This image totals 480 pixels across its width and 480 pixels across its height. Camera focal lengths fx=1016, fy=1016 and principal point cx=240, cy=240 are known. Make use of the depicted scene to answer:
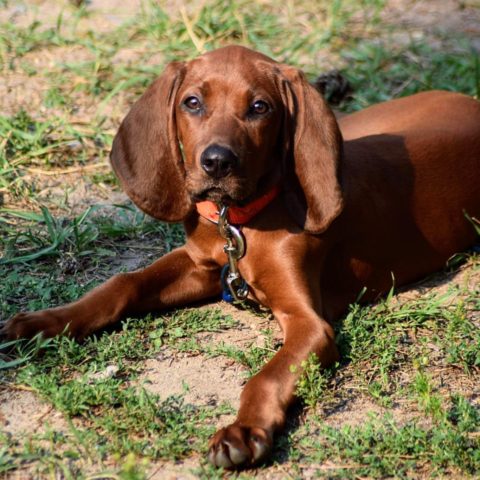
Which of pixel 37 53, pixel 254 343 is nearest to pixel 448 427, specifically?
pixel 254 343

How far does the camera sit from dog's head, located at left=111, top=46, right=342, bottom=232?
13.4ft

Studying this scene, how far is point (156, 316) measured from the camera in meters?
4.64

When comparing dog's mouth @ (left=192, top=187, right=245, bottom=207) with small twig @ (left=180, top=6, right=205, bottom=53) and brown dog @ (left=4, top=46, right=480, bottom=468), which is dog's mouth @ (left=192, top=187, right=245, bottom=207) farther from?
small twig @ (left=180, top=6, right=205, bottom=53)

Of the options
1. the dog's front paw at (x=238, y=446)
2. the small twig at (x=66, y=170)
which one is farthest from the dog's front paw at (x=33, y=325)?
the small twig at (x=66, y=170)

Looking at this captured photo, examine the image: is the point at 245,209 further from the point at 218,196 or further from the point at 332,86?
the point at 332,86

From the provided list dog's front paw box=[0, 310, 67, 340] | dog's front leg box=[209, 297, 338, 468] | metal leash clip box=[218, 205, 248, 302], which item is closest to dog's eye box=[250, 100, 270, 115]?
metal leash clip box=[218, 205, 248, 302]

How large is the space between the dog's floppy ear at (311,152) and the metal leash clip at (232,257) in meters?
0.29

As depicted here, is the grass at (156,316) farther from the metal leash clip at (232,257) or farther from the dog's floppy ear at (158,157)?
the dog's floppy ear at (158,157)

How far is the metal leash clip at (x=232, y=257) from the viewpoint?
4.39 m

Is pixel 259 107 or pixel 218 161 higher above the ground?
pixel 259 107

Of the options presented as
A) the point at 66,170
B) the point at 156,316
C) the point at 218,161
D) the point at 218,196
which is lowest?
the point at 156,316

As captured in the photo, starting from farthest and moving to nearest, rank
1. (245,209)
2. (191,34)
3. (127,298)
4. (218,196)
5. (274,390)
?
(191,34) → (127,298) → (245,209) → (218,196) → (274,390)

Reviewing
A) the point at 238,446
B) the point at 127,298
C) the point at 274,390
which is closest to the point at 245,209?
the point at 127,298

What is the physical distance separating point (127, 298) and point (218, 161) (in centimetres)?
85
